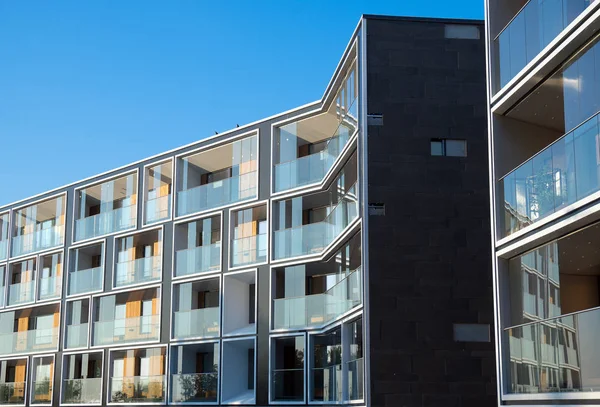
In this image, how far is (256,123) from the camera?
39406mm

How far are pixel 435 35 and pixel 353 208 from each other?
234 inches

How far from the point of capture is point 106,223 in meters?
45.8

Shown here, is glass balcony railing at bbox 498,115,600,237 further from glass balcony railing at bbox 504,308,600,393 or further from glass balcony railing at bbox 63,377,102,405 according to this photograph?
glass balcony railing at bbox 63,377,102,405

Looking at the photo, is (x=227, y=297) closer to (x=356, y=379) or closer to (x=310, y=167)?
(x=310, y=167)

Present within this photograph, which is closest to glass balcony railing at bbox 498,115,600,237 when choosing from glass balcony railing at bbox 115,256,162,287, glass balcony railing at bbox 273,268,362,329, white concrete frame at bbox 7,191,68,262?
glass balcony railing at bbox 273,268,362,329

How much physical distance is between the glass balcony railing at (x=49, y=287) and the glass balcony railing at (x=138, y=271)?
15.4 ft

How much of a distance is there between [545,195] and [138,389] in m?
27.0

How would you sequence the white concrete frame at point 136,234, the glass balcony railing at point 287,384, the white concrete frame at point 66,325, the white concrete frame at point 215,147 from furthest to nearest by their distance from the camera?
the white concrete frame at point 66,325 → the white concrete frame at point 136,234 → the white concrete frame at point 215,147 → the glass balcony railing at point 287,384

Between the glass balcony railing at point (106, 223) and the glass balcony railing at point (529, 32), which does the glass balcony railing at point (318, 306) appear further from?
the glass balcony railing at point (106, 223)

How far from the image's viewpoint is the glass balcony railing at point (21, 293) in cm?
4925

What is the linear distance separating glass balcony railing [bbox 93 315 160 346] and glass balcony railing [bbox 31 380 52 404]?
3.89 meters

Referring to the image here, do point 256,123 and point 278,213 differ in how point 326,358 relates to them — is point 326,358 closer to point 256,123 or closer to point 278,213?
point 278,213

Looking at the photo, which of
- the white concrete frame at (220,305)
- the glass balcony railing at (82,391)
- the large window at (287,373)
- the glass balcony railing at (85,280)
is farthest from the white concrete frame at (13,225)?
the large window at (287,373)

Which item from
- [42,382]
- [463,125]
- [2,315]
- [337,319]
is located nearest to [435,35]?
[463,125]
